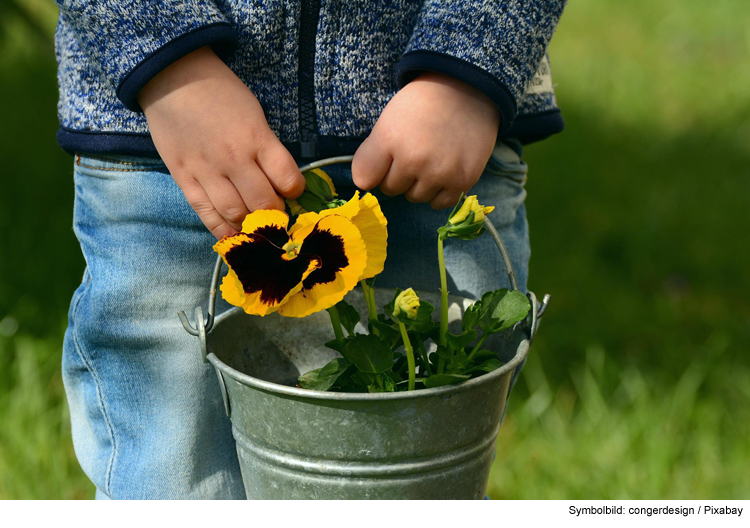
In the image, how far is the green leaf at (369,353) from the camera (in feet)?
2.77

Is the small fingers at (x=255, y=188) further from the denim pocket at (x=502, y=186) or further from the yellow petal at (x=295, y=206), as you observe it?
the denim pocket at (x=502, y=186)

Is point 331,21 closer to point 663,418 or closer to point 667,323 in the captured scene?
point 663,418

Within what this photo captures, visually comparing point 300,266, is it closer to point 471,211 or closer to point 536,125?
point 471,211

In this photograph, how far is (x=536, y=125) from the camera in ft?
3.72

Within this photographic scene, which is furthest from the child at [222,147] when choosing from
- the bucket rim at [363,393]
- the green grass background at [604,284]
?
the green grass background at [604,284]

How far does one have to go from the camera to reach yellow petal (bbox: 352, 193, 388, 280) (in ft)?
2.75

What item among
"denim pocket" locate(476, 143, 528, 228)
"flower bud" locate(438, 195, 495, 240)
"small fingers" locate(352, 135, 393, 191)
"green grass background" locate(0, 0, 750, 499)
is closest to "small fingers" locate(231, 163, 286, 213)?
"small fingers" locate(352, 135, 393, 191)

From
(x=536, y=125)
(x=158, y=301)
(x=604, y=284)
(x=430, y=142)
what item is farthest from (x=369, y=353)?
(x=604, y=284)

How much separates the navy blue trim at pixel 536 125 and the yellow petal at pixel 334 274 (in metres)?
0.41

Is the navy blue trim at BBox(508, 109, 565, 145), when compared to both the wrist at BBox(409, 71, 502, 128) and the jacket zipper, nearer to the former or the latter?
the wrist at BBox(409, 71, 502, 128)

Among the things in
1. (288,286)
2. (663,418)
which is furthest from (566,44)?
(288,286)

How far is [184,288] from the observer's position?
42.9 inches

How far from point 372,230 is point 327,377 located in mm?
186
